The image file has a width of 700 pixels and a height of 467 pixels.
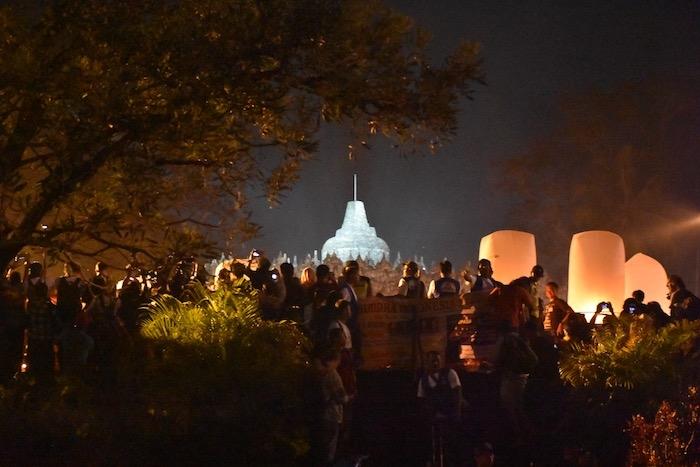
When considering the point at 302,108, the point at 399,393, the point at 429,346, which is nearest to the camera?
the point at 302,108

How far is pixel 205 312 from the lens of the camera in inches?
431

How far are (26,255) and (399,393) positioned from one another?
4.68 meters

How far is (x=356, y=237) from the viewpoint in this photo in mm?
47062

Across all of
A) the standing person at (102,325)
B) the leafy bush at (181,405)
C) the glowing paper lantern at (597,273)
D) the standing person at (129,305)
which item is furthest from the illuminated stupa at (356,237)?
the leafy bush at (181,405)

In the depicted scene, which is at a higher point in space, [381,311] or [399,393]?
[381,311]

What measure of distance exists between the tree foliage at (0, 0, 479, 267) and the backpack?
9.22 feet

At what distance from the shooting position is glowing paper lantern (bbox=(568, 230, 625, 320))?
2180 centimetres

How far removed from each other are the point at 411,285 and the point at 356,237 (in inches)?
1287

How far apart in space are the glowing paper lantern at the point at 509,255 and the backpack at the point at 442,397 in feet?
32.2

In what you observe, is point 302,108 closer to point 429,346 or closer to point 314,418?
point 314,418

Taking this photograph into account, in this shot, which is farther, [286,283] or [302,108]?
[286,283]

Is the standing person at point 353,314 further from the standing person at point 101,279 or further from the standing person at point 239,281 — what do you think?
the standing person at point 101,279

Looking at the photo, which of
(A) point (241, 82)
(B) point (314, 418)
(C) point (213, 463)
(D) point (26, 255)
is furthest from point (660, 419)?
(D) point (26, 255)

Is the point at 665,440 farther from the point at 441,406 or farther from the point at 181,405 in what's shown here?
the point at 181,405
